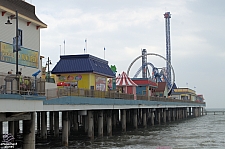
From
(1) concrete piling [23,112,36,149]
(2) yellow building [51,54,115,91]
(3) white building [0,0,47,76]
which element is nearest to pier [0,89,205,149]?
(1) concrete piling [23,112,36,149]

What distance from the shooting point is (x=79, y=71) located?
135 feet

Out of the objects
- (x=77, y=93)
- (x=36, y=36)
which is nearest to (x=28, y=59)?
(x=36, y=36)

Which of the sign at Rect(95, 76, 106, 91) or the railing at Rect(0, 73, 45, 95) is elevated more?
the sign at Rect(95, 76, 106, 91)

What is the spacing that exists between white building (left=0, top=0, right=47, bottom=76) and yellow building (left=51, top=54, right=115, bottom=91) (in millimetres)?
9272

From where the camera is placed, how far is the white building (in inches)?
1061

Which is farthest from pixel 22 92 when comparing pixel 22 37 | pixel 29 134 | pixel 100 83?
pixel 100 83

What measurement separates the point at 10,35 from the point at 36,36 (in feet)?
11.2

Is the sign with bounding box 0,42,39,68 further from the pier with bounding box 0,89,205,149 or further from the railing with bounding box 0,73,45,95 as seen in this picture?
the railing with bounding box 0,73,45,95

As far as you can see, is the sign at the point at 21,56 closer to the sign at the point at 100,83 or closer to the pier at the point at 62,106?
the pier at the point at 62,106

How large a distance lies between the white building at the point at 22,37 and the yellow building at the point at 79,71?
9.27 m

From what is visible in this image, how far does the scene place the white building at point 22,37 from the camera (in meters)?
26.9

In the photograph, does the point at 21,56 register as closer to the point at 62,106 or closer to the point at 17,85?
the point at 62,106

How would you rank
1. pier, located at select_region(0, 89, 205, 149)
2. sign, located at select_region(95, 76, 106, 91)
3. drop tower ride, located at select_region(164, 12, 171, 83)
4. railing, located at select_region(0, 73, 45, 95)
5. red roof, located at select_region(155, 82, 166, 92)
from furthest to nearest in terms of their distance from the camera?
drop tower ride, located at select_region(164, 12, 171, 83) < red roof, located at select_region(155, 82, 166, 92) < sign, located at select_region(95, 76, 106, 91) < pier, located at select_region(0, 89, 205, 149) < railing, located at select_region(0, 73, 45, 95)

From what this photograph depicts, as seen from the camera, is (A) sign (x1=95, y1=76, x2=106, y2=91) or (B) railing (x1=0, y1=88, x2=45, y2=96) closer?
(B) railing (x1=0, y1=88, x2=45, y2=96)
